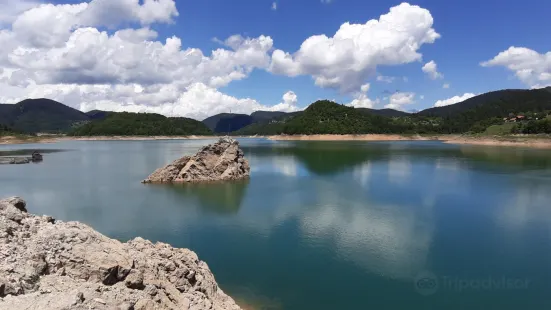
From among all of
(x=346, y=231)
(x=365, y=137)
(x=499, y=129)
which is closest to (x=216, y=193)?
(x=346, y=231)

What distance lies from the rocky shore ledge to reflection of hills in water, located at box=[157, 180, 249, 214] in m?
16.1

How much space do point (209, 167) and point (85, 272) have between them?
35.7 m

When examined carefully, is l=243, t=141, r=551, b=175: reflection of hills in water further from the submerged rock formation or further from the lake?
the lake

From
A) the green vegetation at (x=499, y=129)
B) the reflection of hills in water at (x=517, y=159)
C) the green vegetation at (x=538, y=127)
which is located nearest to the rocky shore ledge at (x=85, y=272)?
the reflection of hills in water at (x=517, y=159)

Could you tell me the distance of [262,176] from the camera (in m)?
49.4

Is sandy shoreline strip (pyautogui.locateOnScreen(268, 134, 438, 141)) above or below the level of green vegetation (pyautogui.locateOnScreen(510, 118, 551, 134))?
below

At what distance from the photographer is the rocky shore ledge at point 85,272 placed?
7.69 m

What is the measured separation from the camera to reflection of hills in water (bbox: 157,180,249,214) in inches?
1175

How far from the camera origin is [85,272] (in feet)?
31.6

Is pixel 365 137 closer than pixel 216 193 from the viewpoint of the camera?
No

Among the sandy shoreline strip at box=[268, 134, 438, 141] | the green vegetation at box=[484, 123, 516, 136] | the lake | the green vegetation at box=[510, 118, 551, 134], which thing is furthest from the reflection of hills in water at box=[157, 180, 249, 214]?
the green vegetation at box=[484, 123, 516, 136]

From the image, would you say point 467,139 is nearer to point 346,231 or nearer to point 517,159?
point 517,159

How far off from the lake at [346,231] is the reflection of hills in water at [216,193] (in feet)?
0.56

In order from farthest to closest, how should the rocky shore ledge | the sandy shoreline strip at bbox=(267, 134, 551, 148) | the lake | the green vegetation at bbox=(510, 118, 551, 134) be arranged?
1. the green vegetation at bbox=(510, 118, 551, 134)
2. the sandy shoreline strip at bbox=(267, 134, 551, 148)
3. the lake
4. the rocky shore ledge
